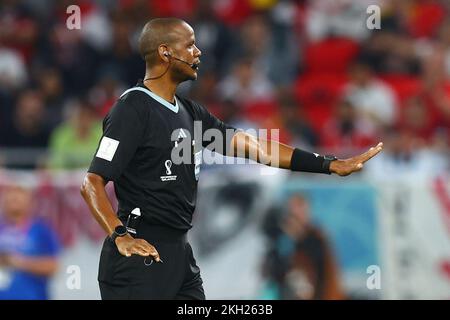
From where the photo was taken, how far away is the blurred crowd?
1175cm

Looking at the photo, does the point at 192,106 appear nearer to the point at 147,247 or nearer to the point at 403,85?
the point at 147,247

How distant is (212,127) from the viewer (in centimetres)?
681

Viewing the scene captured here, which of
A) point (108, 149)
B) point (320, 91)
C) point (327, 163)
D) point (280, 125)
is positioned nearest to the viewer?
point (108, 149)

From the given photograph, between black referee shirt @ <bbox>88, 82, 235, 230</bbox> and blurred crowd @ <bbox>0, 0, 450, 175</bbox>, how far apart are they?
5.03m

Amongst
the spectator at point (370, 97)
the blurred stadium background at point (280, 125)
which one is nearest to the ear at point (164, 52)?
the blurred stadium background at point (280, 125)

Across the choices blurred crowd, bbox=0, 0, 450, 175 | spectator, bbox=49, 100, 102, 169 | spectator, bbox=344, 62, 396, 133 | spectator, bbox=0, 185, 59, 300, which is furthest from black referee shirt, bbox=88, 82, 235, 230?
spectator, bbox=344, 62, 396, 133

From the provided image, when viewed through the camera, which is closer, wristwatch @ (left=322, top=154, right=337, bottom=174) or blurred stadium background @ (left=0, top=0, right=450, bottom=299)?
wristwatch @ (left=322, top=154, right=337, bottom=174)

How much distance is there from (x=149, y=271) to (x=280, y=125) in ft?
18.5

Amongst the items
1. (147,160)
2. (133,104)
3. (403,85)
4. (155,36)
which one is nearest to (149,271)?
(147,160)

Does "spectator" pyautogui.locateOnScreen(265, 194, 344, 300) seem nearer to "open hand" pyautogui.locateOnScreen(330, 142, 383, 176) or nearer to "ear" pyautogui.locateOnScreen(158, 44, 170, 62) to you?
"open hand" pyautogui.locateOnScreen(330, 142, 383, 176)

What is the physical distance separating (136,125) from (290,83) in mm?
7074

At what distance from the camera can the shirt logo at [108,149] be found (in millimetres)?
6117
